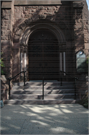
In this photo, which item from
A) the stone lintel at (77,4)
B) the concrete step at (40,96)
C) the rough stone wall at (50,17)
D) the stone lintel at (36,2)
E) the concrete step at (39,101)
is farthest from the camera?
the stone lintel at (36,2)

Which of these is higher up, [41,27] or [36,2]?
[36,2]

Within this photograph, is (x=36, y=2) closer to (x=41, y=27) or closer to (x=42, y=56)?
(x=41, y=27)

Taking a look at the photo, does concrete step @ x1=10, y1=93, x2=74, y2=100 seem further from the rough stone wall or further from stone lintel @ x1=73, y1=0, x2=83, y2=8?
stone lintel @ x1=73, y1=0, x2=83, y2=8

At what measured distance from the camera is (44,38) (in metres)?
8.69

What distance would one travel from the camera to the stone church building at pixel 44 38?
7219mm

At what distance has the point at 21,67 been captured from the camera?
783 centimetres

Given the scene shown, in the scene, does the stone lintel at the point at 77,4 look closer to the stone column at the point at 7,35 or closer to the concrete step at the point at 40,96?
the stone column at the point at 7,35

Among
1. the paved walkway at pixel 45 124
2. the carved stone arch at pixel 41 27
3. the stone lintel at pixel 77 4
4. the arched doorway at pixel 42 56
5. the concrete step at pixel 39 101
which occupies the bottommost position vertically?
the concrete step at pixel 39 101

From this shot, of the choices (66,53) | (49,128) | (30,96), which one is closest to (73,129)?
(49,128)

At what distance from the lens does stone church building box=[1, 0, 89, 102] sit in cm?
722

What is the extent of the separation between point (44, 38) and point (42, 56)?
132 centimetres

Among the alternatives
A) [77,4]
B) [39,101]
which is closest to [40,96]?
[39,101]

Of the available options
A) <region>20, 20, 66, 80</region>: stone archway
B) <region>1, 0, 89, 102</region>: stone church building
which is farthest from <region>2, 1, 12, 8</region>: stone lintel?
<region>20, 20, 66, 80</region>: stone archway

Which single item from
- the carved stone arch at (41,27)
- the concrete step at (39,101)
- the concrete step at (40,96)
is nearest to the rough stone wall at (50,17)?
the carved stone arch at (41,27)
